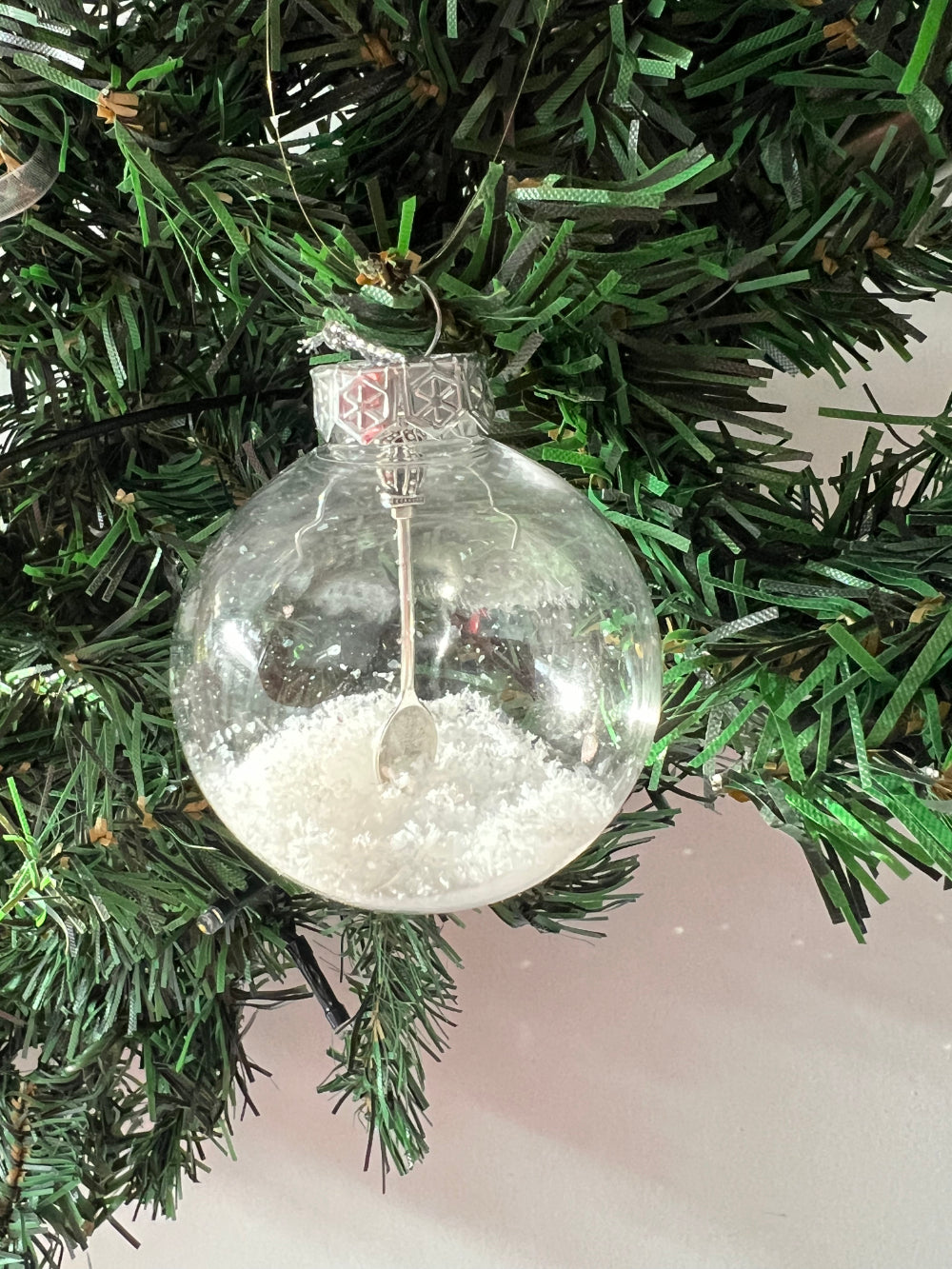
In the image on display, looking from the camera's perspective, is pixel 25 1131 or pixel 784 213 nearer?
pixel 784 213

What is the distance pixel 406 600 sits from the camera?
0.53 ft

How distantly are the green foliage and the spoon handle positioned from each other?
3 centimetres

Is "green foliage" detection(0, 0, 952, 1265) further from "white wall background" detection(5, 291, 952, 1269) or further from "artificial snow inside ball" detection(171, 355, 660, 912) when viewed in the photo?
"white wall background" detection(5, 291, 952, 1269)

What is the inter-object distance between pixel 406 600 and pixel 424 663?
0.05 ft

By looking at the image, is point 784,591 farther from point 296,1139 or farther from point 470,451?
point 296,1139

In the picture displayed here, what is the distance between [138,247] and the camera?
0.70 feet

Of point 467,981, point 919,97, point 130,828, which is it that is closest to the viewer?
point 919,97

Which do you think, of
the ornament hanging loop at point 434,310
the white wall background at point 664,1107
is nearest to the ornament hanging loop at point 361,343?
the ornament hanging loop at point 434,310

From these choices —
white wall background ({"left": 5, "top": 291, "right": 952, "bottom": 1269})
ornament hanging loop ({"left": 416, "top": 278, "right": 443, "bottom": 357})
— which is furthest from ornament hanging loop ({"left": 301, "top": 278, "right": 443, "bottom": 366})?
white wall background ({"left": 5, "top": 291, "right": 952, "bottom": 1269})

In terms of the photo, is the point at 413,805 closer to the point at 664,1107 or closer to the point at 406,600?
the point at 406,600

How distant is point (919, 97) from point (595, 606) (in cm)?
8

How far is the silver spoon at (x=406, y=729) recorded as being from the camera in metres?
0.16

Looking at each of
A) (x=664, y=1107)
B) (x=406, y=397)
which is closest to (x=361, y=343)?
(x=406, y=397)

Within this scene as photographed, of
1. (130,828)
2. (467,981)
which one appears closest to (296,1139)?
(467,981)
